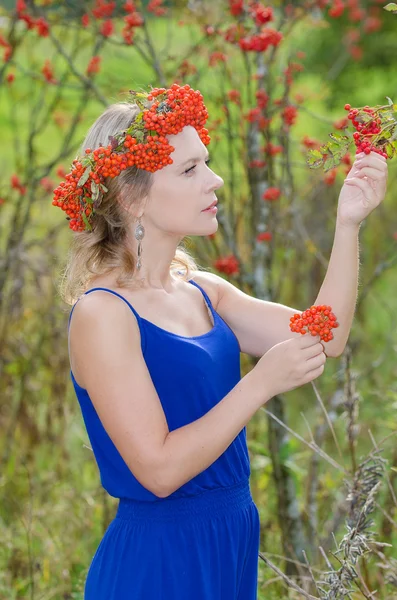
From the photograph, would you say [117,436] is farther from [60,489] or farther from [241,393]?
[60,489]

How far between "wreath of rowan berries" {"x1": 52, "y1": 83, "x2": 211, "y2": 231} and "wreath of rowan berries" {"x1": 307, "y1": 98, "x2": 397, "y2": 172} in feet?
1.16

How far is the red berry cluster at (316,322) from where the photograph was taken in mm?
1918

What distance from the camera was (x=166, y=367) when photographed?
203cm

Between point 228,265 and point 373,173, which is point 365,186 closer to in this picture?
point 373,173

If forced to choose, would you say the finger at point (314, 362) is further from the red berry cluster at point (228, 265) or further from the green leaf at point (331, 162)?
the red berry cluster at point (228, 265)

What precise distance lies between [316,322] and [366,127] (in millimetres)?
422

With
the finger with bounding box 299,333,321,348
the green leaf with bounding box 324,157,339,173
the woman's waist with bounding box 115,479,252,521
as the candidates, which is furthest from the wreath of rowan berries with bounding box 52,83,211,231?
the woman's waist with bounding box 115,479,252,521

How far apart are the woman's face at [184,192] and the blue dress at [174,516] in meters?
0.22

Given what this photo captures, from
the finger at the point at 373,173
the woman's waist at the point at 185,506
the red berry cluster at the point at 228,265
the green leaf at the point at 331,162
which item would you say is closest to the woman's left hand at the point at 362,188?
the finger at the point at 373,173

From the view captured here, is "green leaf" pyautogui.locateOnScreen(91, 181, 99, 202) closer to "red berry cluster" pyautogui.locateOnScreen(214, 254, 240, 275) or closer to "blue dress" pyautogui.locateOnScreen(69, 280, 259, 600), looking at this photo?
"blue dress" pyautogui.locateOnScreen(69, 280, 259, 600)

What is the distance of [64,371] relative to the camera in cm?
434

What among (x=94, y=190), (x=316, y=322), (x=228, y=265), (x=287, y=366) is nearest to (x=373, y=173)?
(x=316, y=322)

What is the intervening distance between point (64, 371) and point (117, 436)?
8.15ft

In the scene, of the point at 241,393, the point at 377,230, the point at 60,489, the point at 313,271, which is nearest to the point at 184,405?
the point at 241,393
